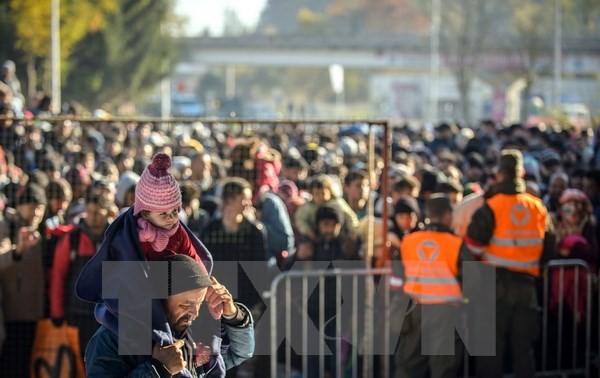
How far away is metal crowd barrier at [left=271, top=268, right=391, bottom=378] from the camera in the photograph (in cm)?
890

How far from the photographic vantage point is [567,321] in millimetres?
9758

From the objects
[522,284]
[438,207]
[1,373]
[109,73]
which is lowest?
[1,373]

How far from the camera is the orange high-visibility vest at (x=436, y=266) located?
841cm

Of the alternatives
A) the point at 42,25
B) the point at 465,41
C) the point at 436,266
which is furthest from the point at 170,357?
the point at 465,41

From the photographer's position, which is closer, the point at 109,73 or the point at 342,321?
the point at 342,321

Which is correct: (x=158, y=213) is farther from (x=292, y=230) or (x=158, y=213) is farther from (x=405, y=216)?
(x=292, y=230)

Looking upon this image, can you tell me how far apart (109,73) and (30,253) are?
4576 cm

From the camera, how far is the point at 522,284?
9.03 meters

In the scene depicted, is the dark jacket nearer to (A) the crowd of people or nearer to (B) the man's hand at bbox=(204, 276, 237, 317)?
(A) the crowd of people

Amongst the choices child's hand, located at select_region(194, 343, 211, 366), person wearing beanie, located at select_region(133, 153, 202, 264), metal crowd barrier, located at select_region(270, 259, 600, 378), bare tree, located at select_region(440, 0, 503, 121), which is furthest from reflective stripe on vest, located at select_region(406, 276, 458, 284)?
bare tree, located at select_region(440, 0, 503, 121)

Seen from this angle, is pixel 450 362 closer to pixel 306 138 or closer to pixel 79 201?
pixel 79 201

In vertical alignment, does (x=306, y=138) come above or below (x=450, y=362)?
above

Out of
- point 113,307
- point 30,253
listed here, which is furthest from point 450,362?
point 113,307

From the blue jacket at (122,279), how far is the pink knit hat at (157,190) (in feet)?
0.27
